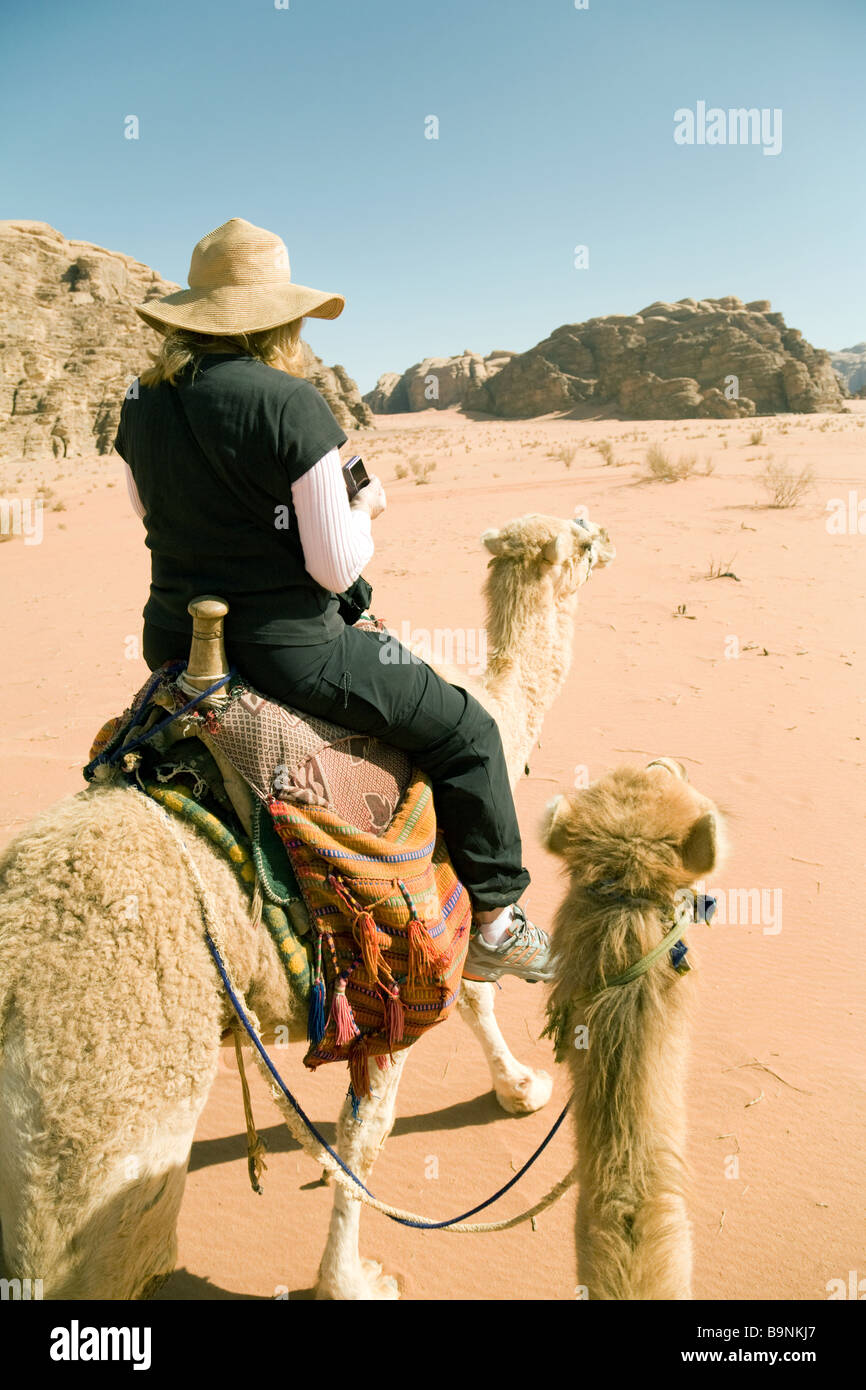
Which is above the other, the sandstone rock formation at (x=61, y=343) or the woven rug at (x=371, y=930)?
the sandstone rock formation at (x=61, y=343)

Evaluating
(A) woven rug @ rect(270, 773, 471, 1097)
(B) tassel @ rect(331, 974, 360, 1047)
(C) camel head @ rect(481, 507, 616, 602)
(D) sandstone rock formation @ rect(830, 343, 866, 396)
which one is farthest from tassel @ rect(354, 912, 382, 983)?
(D) sandstone rock formation @ rect(830, 343, 866, 396)

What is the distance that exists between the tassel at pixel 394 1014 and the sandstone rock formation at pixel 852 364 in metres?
142

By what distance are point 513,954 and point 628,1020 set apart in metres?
0.96

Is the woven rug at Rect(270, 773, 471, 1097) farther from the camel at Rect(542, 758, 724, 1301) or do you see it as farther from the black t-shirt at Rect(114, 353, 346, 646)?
the black t-shirt at Rect(114, 353, 346, 646)

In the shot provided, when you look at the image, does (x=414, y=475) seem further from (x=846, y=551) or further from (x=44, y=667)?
(x=44, y=667)

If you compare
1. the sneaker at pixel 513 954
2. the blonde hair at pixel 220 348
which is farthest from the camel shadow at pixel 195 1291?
the blonde hair at pixel 220 348

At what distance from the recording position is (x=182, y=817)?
223cm

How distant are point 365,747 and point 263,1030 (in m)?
0.90

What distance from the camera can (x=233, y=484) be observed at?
205cm

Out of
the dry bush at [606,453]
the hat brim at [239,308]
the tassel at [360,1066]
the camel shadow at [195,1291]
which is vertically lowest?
the camel shadow at [195,1291]

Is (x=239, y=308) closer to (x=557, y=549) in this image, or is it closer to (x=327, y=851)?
(x=327, y=851)

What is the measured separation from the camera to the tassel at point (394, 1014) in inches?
91.9

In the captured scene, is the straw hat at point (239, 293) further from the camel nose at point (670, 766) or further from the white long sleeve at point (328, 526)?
the camel nose at point (670, 766)

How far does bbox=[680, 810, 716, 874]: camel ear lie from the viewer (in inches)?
77.1
